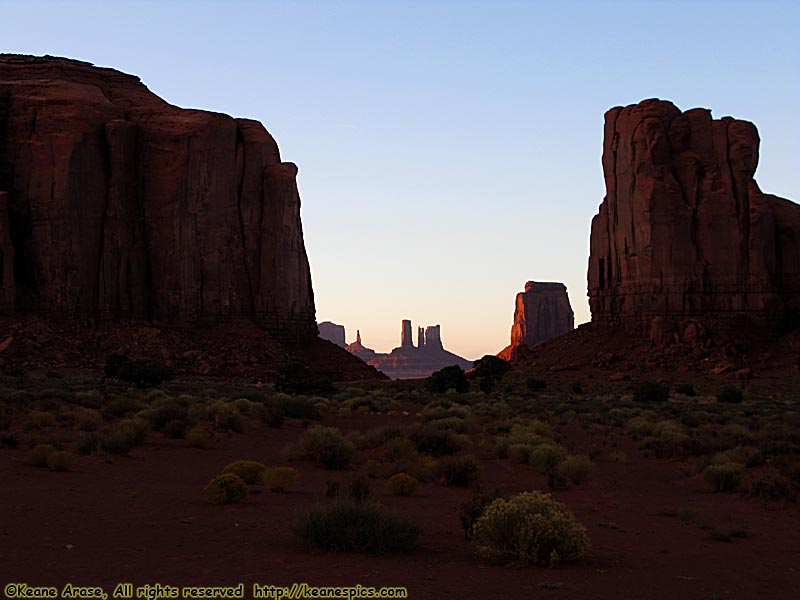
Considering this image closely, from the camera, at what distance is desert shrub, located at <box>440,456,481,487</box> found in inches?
627

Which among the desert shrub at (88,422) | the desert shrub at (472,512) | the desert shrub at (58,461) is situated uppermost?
the desert shrub at (88,422)

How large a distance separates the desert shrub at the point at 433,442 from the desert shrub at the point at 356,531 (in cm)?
1057

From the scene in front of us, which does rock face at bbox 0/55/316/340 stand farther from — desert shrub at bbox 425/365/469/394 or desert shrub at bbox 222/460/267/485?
desert shrub at bbox 222/460/267/485

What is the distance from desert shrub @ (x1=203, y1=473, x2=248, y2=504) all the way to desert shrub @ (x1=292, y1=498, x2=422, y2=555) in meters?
3.62

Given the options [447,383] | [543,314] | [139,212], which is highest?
[543,314]

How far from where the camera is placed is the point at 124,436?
61.7 feet

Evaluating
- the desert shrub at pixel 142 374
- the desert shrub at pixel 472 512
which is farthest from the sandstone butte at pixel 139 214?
the desert shrub at pixel 472 512

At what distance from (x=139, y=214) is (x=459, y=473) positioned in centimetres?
5587

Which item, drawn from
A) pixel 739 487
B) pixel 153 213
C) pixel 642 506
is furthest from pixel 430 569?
pixel 153 213

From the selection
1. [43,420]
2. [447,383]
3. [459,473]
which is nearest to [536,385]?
[447,383]

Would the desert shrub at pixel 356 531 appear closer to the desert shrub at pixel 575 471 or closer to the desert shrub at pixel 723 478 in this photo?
the desert shrub at pixel 575 471

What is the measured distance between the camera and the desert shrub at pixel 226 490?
43.2ft

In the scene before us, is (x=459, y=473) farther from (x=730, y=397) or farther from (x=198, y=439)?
(x=730, y=397)

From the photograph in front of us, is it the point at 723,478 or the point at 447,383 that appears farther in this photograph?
the point at 447,383
